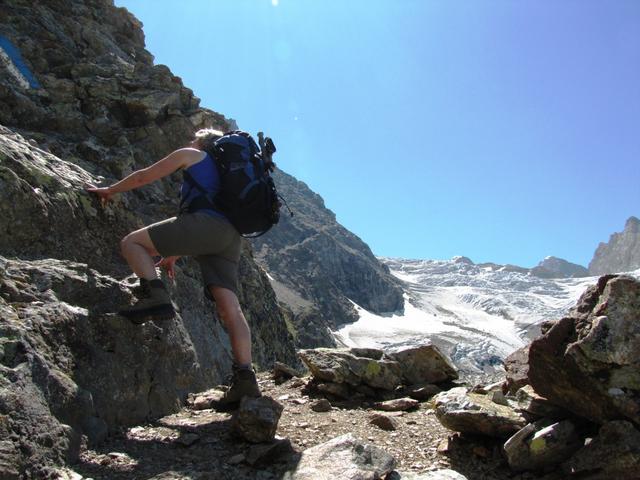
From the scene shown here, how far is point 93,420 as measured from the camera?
5.20 metres

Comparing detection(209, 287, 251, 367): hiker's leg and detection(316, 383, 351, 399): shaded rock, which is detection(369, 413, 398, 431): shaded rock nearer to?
detection(316, 383, 351, 399): shaded rock

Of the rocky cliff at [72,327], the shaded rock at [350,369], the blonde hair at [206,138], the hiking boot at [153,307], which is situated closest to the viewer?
the rocky cliff at [72,327]

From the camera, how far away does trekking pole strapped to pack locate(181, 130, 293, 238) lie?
6352 millimetres

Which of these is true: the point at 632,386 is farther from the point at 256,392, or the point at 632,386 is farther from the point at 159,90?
the point at 159,90

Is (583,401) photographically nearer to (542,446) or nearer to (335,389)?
(542,446)

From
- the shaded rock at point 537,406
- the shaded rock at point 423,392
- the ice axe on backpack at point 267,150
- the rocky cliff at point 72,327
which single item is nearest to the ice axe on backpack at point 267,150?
the ice axe on backpack at point 267,150

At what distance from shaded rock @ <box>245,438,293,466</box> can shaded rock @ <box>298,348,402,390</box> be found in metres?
4.08

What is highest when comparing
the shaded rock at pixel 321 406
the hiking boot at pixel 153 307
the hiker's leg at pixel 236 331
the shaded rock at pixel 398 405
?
the hiking boot at pixel 153 307

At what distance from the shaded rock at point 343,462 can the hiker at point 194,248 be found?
52.1 inches

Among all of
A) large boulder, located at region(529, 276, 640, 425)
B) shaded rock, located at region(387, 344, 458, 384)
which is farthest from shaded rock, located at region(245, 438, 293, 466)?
shaded rock, located at region(387, 344, 458, 384)

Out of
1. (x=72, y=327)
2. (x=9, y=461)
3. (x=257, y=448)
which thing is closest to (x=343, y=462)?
(x=257, y=448)

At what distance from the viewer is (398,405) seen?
886cm

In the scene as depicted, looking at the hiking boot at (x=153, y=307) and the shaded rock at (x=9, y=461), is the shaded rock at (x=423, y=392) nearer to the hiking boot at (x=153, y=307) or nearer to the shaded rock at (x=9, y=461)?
the hiking boot at (x=153, y=307)

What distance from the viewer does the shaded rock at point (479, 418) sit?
6.44 meters
